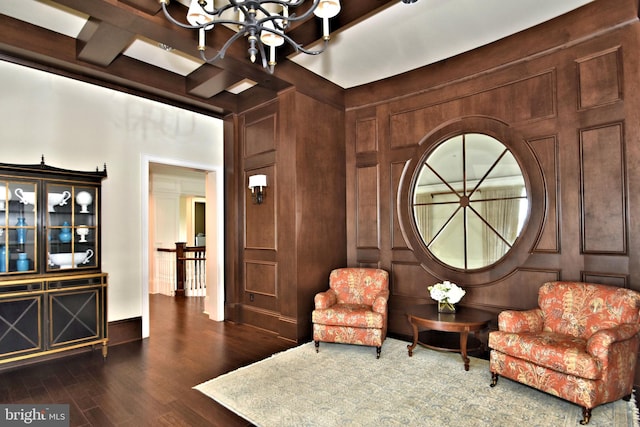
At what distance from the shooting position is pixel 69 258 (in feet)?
12.2

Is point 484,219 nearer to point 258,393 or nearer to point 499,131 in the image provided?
point 499,131

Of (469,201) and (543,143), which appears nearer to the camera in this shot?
(543,143)

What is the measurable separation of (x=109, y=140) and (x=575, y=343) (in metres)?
5.00

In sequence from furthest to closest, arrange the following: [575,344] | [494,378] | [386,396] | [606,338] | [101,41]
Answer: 1. [101,41]
2. [494,378]
3. [386,396]
4. [575,344]
5. [606,338]

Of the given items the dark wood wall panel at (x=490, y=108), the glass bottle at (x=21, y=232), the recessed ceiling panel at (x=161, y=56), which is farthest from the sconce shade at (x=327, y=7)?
the glass bottle at (x=21, y=232)

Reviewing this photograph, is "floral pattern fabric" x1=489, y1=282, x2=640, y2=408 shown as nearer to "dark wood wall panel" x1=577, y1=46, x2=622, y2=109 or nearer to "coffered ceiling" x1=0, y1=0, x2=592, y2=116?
"dark wood wall panel" x1=577, y1=46, x2=622, y2=109

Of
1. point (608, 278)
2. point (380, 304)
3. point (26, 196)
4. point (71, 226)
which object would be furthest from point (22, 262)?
point (608, 278)

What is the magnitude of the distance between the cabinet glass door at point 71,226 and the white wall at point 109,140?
0.23 meters

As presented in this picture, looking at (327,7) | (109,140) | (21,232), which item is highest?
(327,7)

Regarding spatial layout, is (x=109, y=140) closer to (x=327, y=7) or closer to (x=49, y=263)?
(x=49, y=263)

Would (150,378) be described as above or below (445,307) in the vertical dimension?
below

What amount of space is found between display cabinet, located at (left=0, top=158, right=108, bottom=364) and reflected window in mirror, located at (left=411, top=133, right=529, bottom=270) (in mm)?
3663

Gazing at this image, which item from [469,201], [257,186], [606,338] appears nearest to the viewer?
[606,338]

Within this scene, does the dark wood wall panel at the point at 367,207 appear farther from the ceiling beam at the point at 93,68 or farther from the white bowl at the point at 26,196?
the white bowl at the point at 26,196
